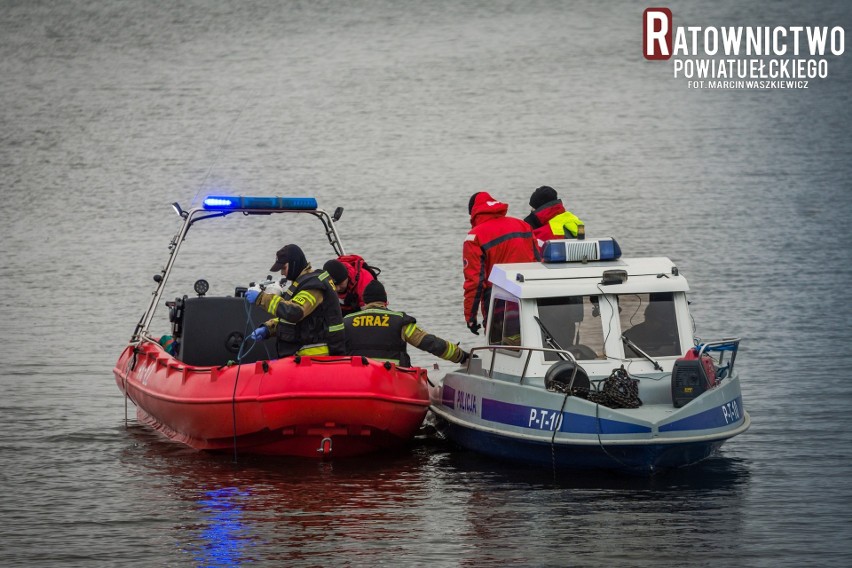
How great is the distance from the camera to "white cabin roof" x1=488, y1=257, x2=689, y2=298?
12539 millimetres

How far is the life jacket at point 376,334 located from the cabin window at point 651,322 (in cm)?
213

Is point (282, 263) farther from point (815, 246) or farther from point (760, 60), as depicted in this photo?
point (760, 60)

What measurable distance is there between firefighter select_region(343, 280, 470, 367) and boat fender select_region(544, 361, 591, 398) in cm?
166

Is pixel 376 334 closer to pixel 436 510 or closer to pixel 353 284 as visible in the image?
pixel 353 284

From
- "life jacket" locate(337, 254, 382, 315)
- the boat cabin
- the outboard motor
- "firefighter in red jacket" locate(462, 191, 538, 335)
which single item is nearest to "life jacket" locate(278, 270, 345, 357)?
"firefighter in red jacket" locate(462, 191, 538, 335)

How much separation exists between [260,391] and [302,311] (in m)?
0.83

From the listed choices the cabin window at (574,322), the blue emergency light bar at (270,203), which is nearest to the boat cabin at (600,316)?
the cabin window at (574,322)

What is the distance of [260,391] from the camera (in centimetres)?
1266

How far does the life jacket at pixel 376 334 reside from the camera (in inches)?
530

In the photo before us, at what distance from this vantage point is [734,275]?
30.1 m

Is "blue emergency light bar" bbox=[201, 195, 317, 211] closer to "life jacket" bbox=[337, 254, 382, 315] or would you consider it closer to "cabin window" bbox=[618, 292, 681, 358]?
"life jacket" bbox=[337, 254, 382, 315]

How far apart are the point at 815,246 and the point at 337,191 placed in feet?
55.4

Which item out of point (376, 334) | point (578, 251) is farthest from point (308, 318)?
point (578, 251)

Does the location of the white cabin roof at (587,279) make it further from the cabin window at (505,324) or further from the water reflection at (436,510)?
the water reflection at (436,510)
